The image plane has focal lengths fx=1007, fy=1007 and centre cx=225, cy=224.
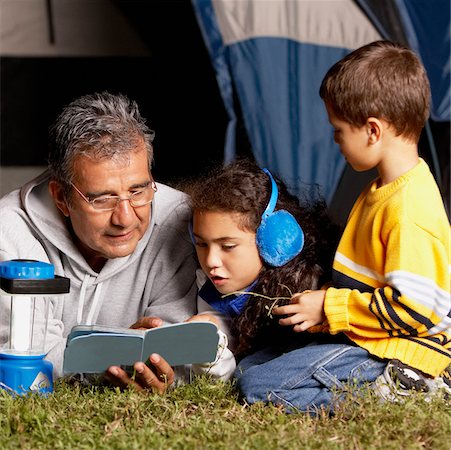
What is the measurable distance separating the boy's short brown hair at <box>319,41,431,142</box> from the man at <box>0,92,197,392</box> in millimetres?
542

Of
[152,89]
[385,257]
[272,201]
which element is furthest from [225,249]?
[152,89]

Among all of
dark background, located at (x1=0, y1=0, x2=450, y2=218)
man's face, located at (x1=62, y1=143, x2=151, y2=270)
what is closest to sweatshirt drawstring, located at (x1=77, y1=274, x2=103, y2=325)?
man's face, located at (x1=62, y1=143, x2=151, y2=270)

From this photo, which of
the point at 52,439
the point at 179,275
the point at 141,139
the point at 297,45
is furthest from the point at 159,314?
the point at 297,45

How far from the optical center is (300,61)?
3562 mm

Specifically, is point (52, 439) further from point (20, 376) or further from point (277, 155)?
point (277, 155)

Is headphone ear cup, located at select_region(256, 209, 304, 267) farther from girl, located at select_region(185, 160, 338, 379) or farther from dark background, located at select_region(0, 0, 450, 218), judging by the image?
dark background, located at select_region(0, 0, 450, 218)

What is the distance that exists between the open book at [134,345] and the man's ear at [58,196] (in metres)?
0.40

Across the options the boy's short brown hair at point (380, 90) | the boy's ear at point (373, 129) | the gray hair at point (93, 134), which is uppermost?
the boy's short brown hair at point (380, 90)

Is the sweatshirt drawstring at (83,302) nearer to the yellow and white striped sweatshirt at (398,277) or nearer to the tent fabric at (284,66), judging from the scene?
the yellow and white striped sweatshirt at (398,277)

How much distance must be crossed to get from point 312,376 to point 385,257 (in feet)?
1.05

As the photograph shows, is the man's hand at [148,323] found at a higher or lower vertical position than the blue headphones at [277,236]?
lower

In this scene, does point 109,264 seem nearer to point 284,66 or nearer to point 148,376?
point 148,376

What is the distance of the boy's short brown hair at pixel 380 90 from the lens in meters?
2.24

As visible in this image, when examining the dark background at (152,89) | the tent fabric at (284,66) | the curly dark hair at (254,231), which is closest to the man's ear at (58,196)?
the curly dark hair at (254,231)
